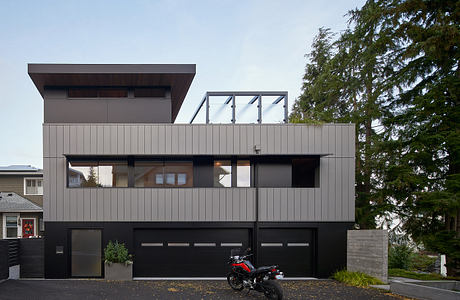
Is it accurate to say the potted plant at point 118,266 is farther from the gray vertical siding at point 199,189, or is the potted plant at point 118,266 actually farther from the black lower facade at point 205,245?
the gray vertical siding at point 199,189

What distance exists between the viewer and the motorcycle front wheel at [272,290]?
889 centimetres

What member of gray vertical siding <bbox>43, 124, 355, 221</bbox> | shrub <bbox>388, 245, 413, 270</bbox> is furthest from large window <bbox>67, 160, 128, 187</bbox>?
shrub <bbox>388, 245, 413, 270</bbox>

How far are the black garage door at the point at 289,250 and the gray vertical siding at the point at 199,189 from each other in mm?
589

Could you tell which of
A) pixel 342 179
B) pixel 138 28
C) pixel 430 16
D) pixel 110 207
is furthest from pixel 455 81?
pixel 138 28

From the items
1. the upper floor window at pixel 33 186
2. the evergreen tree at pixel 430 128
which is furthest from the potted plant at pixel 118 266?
the upper floor window at pixel 33 186

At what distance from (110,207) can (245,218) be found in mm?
4824

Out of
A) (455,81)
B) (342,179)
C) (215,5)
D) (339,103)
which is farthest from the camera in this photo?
(339,103)

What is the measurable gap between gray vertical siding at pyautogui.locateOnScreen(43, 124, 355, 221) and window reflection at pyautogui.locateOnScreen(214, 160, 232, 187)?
1.62ft

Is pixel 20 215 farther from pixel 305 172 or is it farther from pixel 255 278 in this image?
pixel 255 278

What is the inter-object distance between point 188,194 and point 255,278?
4343 millimetres

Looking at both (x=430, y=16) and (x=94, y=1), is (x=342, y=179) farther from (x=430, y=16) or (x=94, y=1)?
(x=94, y=1)

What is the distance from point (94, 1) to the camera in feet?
56.9

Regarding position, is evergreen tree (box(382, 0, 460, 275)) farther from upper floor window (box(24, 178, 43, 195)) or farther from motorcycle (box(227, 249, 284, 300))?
upper floor window (box(24, 178, 43, 195))

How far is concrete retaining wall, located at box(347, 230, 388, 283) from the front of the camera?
36.6ft
